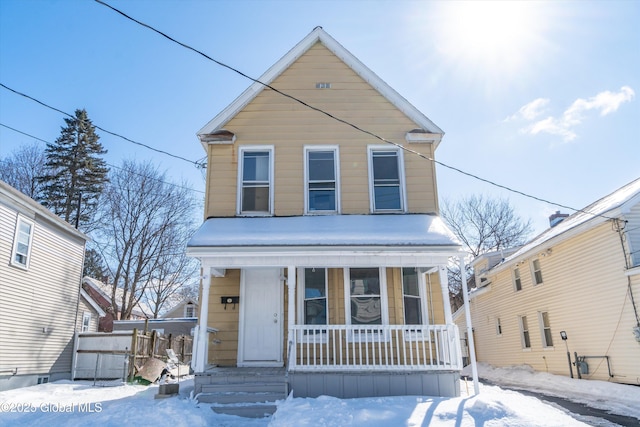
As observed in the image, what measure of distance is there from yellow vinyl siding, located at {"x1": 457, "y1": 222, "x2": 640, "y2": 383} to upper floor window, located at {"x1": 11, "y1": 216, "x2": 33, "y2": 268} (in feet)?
54.6

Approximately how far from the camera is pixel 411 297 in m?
9.52

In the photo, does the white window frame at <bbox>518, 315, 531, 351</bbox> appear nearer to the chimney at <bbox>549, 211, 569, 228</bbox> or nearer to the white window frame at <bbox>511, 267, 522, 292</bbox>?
the white window frame at <bbox>511, 267, 522, 292</bbox>

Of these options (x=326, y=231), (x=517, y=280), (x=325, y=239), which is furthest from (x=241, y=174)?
(x=517, y=280)

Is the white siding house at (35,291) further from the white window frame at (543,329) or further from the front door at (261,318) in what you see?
the white window frame at (543,329)

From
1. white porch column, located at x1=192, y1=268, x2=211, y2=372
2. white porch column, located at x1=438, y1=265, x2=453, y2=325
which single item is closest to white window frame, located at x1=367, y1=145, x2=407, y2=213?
white porch column, located at x1=438, y1=265, x2=453, y2=325

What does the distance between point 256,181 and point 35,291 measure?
8179 millimetres

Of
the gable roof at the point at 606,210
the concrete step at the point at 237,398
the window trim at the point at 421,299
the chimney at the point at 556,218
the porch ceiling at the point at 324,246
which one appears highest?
the chimney at the point at 556,218

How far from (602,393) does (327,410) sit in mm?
8983

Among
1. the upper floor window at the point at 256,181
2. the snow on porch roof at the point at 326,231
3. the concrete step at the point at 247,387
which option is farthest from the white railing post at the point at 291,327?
the upper floor window at the point at 256,181

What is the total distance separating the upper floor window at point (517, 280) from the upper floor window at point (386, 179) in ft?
34.2

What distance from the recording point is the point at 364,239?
28.0ft

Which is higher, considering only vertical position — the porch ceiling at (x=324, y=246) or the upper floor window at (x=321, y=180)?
the upper floor window at (x=321, y=180)

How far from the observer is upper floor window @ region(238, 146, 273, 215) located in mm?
10266

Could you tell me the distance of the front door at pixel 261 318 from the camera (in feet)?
30.0
